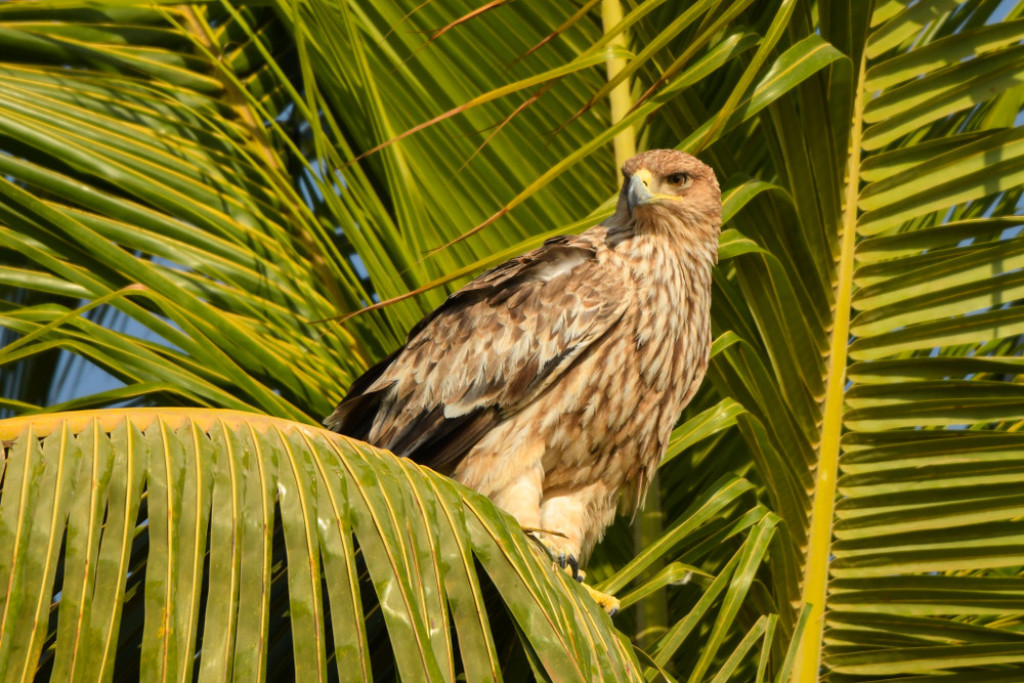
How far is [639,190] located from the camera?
4105 mm

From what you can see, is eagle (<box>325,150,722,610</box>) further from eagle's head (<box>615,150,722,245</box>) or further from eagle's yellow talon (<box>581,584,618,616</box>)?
eagle's yellow talon (<box>581,584,618,616</box>)

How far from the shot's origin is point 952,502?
3490 mm

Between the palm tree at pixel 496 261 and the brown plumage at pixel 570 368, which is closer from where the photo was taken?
the palm tree at pixel 496 261

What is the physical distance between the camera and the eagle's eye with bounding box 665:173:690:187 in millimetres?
4203

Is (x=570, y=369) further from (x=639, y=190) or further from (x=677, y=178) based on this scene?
(x=677, y=178)

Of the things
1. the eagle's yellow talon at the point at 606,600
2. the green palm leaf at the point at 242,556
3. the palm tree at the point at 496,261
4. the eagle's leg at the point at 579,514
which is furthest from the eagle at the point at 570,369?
the green palm leaf at the point at 242,556

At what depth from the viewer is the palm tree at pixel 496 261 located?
2291 millimetres

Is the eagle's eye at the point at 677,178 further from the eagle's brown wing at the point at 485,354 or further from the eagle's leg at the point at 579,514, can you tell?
the eagle's leg at the point at 579,514

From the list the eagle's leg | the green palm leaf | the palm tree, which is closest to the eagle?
the eagle's leg

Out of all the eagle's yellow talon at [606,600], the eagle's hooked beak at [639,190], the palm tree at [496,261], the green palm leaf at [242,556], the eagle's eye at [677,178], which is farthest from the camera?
the eagle's eye at [677,178]

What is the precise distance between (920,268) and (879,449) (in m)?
0.57

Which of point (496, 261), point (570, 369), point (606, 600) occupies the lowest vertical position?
point (606, 600)

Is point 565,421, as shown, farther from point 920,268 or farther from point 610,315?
point 920,268

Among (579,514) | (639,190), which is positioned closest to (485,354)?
(579,514)
